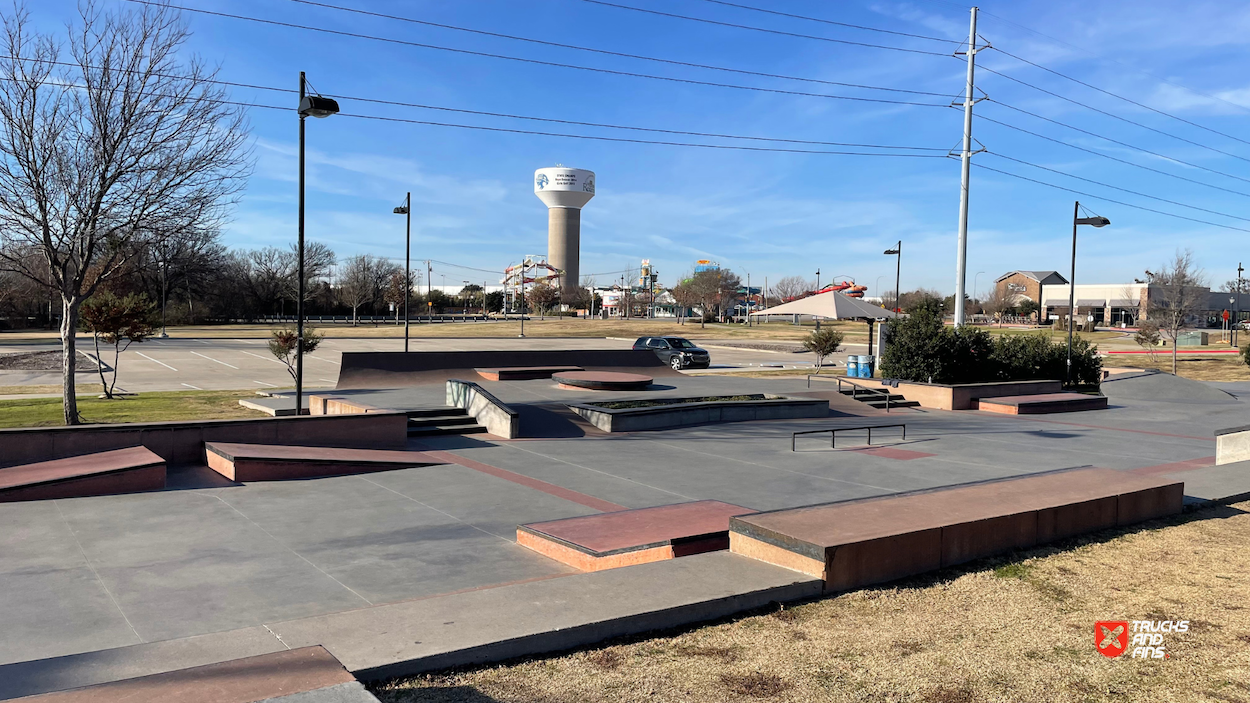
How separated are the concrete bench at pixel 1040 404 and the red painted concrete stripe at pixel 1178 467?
7.73 m

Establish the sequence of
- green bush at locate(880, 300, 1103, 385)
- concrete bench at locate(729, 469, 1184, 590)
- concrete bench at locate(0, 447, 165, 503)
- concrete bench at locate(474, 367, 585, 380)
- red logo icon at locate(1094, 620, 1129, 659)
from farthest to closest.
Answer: concrete bench at locate(474, 367, 585, 380) → green bush at locate(880, 300, 1103, 385) → concrete bench at locate(0, 447, 165, 503) → concrete bench at locate(729, 469, 1184, 590) → red logo icon at locate(1094, 620, 1129, 659)

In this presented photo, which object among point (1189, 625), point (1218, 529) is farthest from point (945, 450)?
point (1189, 625)

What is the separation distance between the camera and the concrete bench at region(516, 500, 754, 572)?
296 inches

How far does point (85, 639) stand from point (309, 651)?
246 centimetres

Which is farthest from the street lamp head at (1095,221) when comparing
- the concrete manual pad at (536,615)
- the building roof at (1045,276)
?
the building roof at (1045,276)

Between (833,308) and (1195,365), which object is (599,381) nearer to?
(833,308)

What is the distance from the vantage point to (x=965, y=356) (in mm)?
25609

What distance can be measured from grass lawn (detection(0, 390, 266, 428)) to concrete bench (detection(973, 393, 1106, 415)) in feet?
65.7

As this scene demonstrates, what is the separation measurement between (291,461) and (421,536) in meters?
4.32

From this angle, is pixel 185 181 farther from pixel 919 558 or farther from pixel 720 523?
pixel 919 558

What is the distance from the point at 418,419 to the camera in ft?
55.9

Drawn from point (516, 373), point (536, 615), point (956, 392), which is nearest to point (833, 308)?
point (956, 392)

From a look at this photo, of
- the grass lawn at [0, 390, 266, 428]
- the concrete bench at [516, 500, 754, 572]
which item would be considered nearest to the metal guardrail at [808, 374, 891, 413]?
the concrete bench at [516, 500, 754, 572]

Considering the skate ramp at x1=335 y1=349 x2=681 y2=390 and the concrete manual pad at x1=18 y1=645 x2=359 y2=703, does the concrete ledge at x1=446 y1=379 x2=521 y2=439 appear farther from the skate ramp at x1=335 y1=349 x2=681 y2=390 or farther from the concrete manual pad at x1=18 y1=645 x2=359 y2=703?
the concrete manual pad at x1=18 y1=645 x2=359 y2=703
